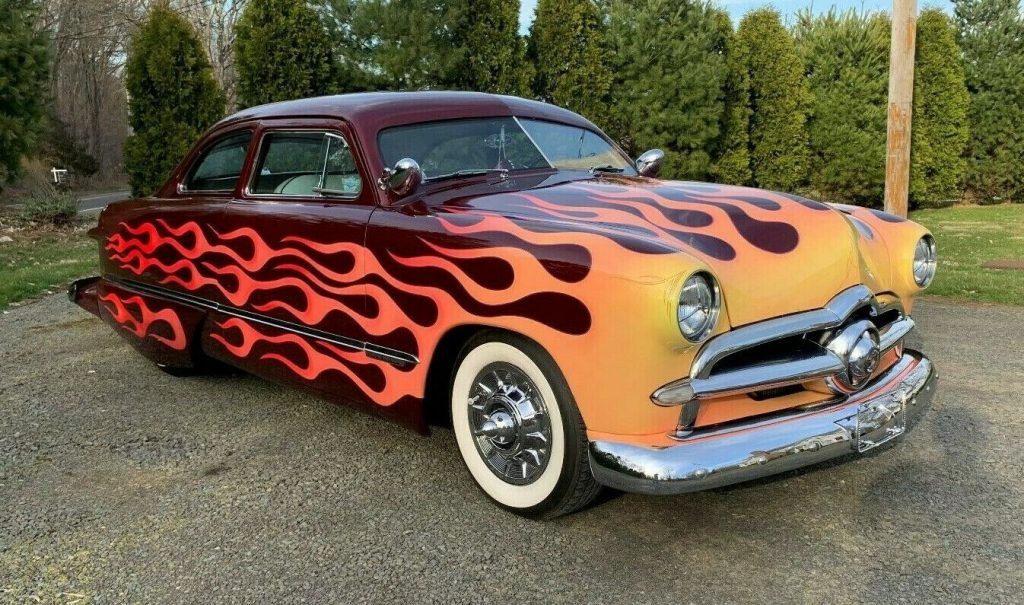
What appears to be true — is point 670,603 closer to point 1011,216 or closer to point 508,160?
point 508,160

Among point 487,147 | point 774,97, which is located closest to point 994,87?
point 774,97

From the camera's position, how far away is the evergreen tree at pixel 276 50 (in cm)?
1133

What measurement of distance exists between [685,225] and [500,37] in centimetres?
1018

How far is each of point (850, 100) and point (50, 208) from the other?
42.2 feet

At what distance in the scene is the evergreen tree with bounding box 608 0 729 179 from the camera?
13164 millimetres

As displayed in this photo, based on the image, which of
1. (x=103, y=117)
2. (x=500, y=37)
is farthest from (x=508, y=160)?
(x=103, y=117)

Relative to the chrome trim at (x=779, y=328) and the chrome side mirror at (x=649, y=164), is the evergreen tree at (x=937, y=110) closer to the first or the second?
the chrome side mirror at (x=649, y=164)

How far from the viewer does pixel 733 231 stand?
9.29ft

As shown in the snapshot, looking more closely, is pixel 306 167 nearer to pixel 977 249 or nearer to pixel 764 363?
pixel 764 363

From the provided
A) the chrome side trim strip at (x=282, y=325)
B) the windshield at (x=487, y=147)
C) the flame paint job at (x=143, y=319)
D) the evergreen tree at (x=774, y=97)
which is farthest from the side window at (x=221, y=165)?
the evergreen tree at (x=774, y=97)

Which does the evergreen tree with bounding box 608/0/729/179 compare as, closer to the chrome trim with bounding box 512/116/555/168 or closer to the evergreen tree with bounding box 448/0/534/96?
the evergreen tree with bounding box 448/0/534/96

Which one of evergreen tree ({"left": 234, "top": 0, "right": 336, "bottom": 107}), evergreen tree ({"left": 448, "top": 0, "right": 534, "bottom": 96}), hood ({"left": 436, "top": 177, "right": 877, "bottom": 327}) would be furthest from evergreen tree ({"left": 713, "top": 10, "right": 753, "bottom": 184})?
hood ({"left": 436, "top": 177, "right": 877, "bottom": 327})

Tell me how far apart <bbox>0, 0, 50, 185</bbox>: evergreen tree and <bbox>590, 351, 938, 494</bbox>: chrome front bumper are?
1146 centimetres

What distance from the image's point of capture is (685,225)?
284cm
